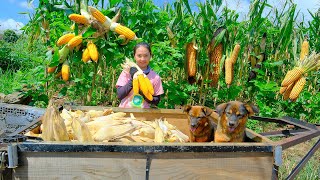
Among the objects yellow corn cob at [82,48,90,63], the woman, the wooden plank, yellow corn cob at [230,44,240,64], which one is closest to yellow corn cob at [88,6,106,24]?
yellow corn cob at [82,48,90,63]

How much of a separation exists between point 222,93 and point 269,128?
1.13 metres

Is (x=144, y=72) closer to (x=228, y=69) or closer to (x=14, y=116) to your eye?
(x=14, y=116)

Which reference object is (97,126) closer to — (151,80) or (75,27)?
(151,80)

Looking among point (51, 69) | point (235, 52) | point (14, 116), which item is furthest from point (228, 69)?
point (14, 116)

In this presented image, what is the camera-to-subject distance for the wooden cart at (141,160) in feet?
6.16

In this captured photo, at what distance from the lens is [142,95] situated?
3.69 metres

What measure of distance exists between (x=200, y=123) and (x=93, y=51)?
210 centimetres

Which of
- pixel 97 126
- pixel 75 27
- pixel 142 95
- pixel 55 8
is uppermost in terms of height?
pixel 55 8

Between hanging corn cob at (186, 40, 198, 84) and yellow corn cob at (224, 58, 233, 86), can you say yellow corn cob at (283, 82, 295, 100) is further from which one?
hanging corn cob at (186, 40, 198, 84)

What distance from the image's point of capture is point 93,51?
4.37 meters

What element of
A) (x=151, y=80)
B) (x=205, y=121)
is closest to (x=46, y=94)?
(x=151, y=80)

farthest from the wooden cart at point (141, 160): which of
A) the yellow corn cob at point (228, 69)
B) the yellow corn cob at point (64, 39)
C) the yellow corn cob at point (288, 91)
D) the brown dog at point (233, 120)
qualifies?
the yellow corn cob at point (288, 91)

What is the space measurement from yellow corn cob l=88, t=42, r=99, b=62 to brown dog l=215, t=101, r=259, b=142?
2197 millimetres

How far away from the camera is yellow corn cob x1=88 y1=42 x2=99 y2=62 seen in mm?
4359
